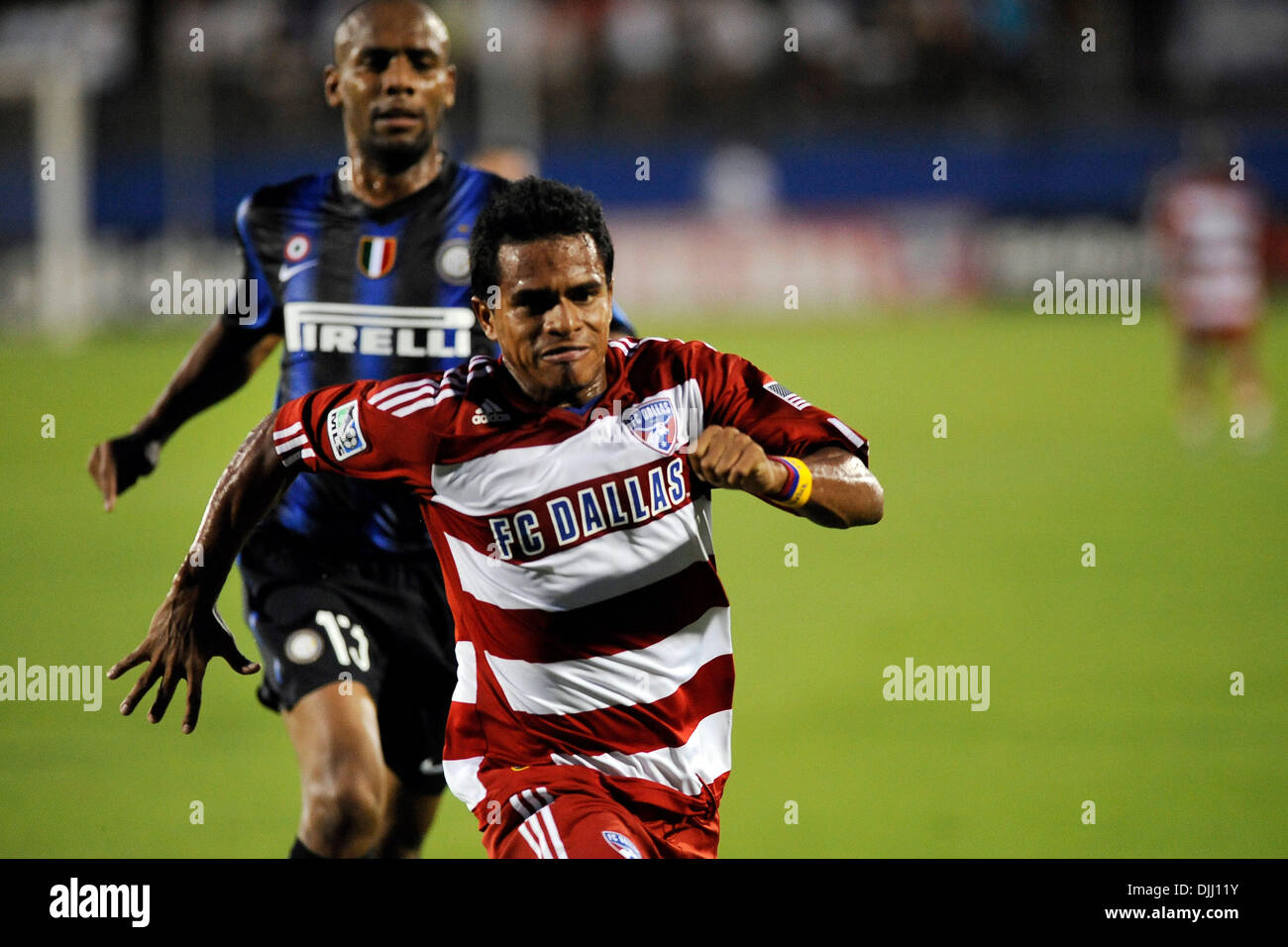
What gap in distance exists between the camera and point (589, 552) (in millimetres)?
3477

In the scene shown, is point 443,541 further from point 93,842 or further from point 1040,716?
point 1040,716

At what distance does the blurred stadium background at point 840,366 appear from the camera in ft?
20.0

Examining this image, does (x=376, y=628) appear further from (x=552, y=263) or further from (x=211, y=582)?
(x=552, y=263)

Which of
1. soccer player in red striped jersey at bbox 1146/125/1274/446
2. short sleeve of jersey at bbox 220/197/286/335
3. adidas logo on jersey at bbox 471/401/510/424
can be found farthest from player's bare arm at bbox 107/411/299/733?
soccer player in red striped jersey at bbox 1146/125/1274/446

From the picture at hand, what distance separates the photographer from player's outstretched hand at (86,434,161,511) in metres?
4.43

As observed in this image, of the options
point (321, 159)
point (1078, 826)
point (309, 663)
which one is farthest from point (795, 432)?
point (321, 159)

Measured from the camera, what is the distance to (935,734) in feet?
21.9

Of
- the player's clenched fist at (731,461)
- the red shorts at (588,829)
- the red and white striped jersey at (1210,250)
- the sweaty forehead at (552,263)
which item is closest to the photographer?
the player's clenched fist at (731,461)

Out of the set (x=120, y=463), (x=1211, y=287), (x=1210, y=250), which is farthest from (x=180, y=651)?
(x=1210, y=250)

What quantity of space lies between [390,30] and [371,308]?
762 mm

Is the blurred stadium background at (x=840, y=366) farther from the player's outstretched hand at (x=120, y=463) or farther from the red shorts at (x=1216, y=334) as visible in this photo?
the player's outstretched hand at (x=120, y=463)

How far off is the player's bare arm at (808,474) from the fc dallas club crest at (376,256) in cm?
161

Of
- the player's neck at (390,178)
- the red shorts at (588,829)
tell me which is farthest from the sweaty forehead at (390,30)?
the red shorts at (588,829)

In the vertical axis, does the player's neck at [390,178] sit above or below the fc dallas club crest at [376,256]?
above
